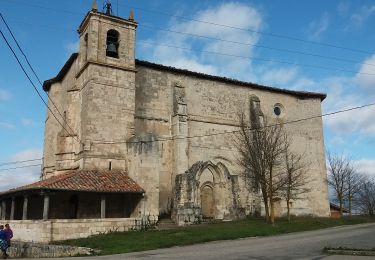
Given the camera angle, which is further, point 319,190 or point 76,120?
point 319,190

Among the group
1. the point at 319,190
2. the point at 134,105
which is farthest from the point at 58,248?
the point at 319,190

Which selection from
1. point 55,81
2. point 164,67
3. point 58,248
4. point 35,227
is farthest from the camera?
point 55,81

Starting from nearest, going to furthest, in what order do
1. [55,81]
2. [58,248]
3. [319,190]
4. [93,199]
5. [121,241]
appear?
[58,248] < [121,241] < [93,199] < [55,81] < [319,190]

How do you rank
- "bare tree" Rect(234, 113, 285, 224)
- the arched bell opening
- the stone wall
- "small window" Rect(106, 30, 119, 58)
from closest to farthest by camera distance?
"bare tree" Rect(234, 113, 285, 224) → "small window" Rect(106, 30, 119, 58) → the stone wall → the arched bell opening

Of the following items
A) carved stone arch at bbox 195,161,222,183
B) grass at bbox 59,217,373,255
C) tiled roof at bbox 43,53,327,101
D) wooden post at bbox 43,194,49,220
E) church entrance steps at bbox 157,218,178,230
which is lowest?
grass at bbox 59,217,373,255

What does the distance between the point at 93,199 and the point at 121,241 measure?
20.5 feet

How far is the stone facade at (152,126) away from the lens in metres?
23.4

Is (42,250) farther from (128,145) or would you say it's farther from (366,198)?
(366,198)

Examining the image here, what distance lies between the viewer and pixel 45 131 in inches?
1196

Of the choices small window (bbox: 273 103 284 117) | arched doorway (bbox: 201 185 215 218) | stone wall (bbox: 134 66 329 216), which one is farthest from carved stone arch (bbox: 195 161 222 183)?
small window (bbox: 273 103 284 117)

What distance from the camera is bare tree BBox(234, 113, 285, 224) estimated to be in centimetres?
2486

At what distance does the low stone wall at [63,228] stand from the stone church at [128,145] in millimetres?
48

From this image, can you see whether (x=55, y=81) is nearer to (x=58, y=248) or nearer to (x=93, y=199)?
(x=93, y=199)

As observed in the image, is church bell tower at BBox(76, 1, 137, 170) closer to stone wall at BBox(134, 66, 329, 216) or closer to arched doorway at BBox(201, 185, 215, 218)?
stone wall at BBox(134, 66, 329, 216)
